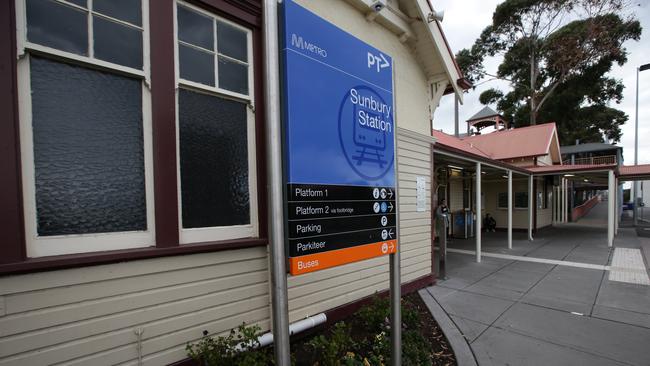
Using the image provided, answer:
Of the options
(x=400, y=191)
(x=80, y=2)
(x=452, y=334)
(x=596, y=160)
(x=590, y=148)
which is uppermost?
(x=590, y=148)

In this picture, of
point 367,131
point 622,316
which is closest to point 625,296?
point 622,316

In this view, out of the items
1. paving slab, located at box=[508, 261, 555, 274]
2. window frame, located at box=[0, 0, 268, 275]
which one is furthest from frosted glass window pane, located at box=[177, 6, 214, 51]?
paving slab, located at box=[508, 261, 555, 274]

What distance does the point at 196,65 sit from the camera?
8.72 ft

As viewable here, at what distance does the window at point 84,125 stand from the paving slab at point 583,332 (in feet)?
15.4

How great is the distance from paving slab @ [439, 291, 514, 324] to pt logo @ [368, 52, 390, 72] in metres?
3.79

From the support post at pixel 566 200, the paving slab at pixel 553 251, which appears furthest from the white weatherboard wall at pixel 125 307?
the support post at pixel 566 200

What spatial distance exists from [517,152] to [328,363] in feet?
53.6

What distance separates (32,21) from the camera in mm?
1904

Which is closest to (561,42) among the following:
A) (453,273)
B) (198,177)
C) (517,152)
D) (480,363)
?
(517,152)

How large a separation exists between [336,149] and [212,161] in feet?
4.60

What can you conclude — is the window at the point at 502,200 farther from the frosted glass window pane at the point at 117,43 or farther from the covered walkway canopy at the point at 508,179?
the frosted glass window pane at the point at 117,43

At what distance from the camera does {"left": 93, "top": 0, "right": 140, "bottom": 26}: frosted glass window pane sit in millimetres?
2160

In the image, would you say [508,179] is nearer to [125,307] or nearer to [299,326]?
[299,326]

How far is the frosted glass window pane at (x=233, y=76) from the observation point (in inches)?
110
